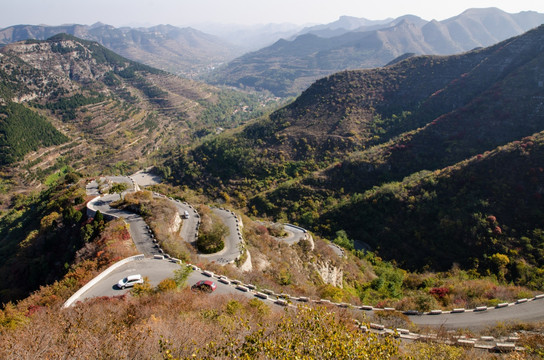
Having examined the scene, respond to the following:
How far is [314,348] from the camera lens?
331 inches

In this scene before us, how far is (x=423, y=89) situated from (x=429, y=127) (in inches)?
1135

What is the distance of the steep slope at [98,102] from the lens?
10094 centimetres

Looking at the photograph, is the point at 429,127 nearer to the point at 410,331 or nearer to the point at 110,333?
the point at 410,331

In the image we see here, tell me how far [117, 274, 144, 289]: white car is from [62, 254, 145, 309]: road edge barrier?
6.31 ft

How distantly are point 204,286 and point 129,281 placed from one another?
5341 mm

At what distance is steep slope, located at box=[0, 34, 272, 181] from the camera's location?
331 ft

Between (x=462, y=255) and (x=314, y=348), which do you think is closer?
(x=314, y=348)

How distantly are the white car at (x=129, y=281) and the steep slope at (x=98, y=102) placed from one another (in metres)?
88.2

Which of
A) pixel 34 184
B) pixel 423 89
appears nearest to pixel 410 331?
pixel 423 89

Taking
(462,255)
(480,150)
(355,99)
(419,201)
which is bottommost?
(462,255)

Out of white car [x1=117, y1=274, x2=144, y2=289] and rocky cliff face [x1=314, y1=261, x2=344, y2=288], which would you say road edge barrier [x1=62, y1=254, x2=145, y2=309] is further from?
rocky cliff face [x1=314, y1=261, x2=344, y2=288]

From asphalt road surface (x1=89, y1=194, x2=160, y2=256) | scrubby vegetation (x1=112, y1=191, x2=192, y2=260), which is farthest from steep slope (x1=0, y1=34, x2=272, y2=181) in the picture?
scrubby vegetation (x1=112, y1=191, x2=192, y2=260)

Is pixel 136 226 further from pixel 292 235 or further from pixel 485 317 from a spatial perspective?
pixel 485 317

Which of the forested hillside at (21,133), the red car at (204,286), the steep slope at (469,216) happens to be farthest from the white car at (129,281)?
the forested hillside at (21,133)
